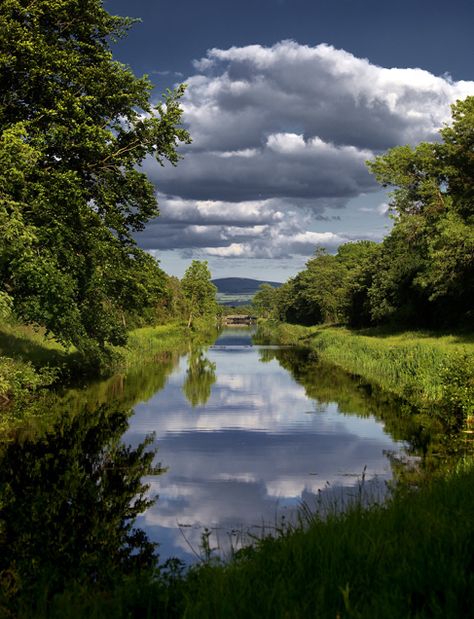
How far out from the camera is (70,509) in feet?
43.0

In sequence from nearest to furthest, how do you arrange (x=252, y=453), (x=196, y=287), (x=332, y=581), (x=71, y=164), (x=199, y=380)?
1. (x=332, y=581)
2. (x=252, y=453)
3. (x=71, y=164)
4. (x=199, y=380)
5. (x=196, y=287)

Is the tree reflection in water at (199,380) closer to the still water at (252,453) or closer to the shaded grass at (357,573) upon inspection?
the still water at (252,453)

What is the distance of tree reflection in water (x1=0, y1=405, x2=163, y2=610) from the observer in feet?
31.7

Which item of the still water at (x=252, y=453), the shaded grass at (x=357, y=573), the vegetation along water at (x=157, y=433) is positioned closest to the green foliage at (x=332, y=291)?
the vegetation along water at (x=157, y=433)

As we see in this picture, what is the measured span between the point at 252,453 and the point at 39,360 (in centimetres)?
1959

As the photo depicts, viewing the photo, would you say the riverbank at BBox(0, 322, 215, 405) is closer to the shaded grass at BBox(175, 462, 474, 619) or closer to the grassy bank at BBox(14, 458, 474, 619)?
the grassy bank at BBox(14, 458, 474, 619)

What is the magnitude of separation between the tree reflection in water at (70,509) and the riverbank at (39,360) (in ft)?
11.3

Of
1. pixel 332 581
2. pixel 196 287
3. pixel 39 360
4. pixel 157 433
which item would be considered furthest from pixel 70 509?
pixel 196 287

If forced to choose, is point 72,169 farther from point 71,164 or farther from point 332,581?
point 332,581

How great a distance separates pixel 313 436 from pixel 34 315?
40.8 ft

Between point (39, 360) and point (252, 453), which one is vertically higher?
point (39, 360)

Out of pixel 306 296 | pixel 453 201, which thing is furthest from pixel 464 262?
pixel 306 296

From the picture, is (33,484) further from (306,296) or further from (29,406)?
(306,296)

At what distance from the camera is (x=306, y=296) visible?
405 ft
